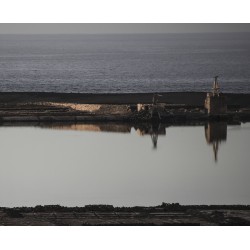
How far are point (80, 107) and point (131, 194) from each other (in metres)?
10.1

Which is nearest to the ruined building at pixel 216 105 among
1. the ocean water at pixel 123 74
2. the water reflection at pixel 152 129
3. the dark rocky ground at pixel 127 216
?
the water reflection at pixel 152 129

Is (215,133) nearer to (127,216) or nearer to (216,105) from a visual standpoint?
(216,105)

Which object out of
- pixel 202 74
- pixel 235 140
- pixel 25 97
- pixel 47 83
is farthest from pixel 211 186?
pixel 202 74

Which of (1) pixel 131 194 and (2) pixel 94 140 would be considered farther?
(2) pixel 94 140

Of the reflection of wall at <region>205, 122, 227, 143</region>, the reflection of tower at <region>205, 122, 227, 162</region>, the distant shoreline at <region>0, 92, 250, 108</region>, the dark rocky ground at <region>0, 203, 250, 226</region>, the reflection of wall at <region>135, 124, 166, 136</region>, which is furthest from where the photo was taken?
the distant shoreline at <region>0, 92, 250, 108</region>

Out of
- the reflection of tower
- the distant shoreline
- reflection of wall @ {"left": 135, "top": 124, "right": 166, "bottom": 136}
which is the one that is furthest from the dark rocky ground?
the distant shoreline

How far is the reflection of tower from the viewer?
2100 cm

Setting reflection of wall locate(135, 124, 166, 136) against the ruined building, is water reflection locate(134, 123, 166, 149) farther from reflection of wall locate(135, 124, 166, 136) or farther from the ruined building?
the ruined building

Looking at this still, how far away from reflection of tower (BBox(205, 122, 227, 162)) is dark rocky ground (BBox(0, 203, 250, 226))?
5.91 meters

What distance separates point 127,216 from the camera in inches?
533

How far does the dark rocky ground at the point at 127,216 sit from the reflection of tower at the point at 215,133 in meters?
5.91

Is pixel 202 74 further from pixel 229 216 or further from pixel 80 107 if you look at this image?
pixel 229 216

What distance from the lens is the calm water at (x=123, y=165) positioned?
15391 millimetres

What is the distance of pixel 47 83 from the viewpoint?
38625 mm
